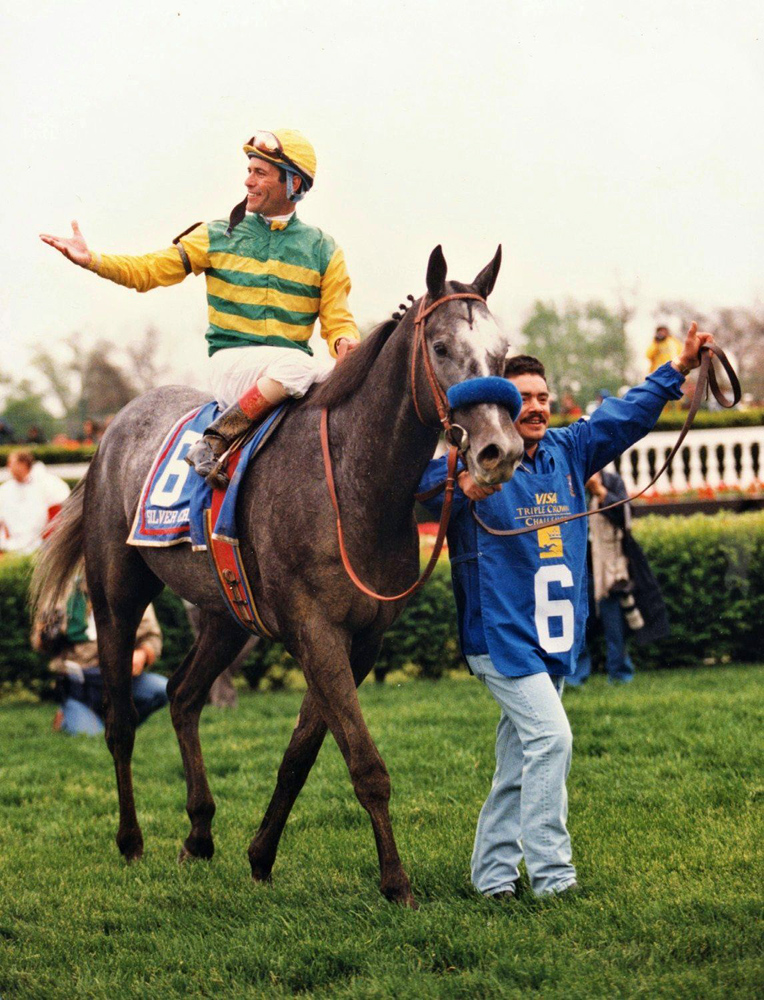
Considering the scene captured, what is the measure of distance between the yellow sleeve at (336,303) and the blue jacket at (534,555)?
0.69 meters

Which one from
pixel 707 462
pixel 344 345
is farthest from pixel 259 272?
pixel 707 462

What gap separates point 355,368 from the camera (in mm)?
4168

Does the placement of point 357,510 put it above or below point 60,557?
above

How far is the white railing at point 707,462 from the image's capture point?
1588 centimetres

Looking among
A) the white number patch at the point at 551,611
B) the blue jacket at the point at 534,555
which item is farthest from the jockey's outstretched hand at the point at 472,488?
the white number patch at the point at 551,611

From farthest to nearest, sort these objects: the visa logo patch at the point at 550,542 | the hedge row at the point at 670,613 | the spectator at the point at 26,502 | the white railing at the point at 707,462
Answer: the white railing at the point at 707,462 < the spectator at the point at 26,502 < the hedge row at the point at 670,613 < the visa logo patch at the point at 550,542

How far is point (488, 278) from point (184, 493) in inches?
62.4

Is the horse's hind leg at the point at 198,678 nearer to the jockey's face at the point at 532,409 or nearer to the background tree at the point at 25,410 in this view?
the jockey's face at the point at 532,409

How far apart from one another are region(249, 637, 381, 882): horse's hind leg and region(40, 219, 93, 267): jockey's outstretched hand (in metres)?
1.77

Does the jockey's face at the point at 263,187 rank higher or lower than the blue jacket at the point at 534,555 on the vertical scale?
higher

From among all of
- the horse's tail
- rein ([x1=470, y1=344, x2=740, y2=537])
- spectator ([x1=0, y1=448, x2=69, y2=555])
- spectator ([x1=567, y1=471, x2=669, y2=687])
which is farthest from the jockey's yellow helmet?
spectator ([x1=0, y1=448, x2=69, y2=555])

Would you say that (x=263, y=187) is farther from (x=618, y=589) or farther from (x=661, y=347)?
(x=661, y=347)

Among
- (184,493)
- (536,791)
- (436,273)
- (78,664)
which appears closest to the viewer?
(436,273)

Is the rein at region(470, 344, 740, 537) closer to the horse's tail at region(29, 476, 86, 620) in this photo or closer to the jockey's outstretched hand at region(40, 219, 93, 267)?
the jockey's outstretched hand at region(40, 219, 93, 267)
